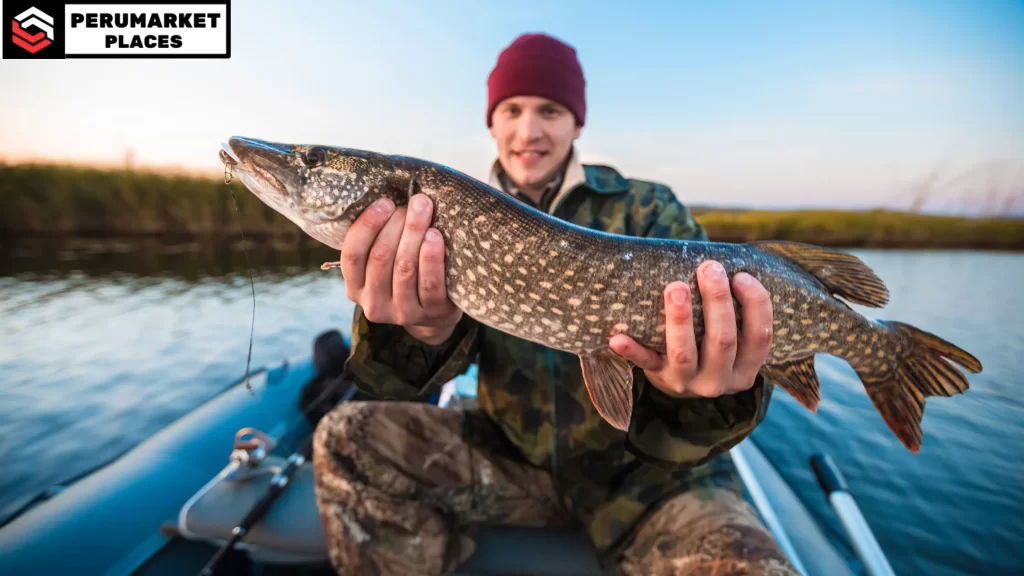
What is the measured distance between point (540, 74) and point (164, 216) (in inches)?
709

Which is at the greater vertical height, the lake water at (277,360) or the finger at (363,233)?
the finger at (363,233)

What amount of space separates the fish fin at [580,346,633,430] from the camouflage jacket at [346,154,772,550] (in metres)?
0.23

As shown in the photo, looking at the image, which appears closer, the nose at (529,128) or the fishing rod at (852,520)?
the fishing rod at (852,520)

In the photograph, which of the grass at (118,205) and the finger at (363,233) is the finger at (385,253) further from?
the grass at (118,205)

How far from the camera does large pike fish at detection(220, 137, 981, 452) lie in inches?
55.8

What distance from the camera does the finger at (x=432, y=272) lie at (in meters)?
1.42

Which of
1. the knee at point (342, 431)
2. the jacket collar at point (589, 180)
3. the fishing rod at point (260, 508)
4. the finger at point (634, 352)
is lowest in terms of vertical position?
the fishing rod at point (260, 508)

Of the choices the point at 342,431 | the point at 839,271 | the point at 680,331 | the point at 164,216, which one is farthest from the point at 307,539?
the point at 164,216

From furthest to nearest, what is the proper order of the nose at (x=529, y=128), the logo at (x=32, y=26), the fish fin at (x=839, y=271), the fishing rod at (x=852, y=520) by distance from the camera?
1. the logo at (x=32, y=26)
2. the nose at (x=529, y=128)
3. the fishing rod at (x=852, y=520)
4. the fish fin at (x=839, y=271)

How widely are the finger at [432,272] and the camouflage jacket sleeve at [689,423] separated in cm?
89

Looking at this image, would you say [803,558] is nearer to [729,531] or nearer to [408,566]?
[729,531]

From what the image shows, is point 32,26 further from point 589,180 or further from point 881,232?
point 881,232

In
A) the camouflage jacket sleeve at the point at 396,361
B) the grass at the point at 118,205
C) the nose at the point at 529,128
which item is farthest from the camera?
the grass at the point at 118,205

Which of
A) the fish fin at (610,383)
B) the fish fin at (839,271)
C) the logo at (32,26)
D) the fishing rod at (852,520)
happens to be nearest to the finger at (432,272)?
the fish fin at (610,383)
